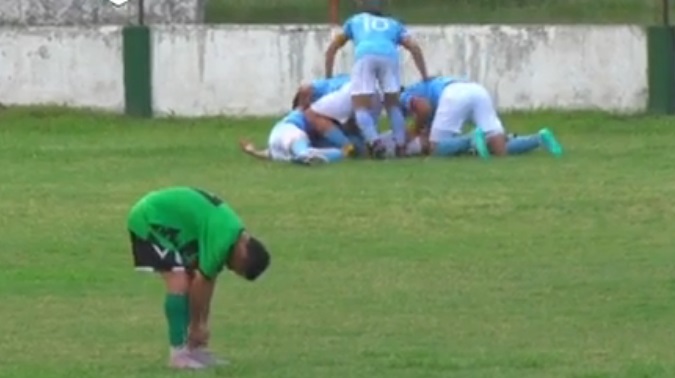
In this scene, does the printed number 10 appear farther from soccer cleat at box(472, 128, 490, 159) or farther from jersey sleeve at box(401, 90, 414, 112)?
soccer cleat at box(472, 128, 490, 159)

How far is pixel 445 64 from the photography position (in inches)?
921

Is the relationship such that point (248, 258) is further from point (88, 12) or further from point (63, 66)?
point (88, 12)

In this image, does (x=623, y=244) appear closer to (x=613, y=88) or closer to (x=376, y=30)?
(x=376, y=30)

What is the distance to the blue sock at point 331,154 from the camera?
18.6 m

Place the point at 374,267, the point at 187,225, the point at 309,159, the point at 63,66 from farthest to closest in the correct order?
the point at 63,66, the point at 309,159, the point at 374,267, the point at 187,225

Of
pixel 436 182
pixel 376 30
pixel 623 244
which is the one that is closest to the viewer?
pixel 623 244

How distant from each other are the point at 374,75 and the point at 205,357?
9.30m

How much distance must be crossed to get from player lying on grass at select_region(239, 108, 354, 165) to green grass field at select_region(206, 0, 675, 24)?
520cm

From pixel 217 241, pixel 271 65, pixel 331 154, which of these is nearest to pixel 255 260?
pixel 217 241

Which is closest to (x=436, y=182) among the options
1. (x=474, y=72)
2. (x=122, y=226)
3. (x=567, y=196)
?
(x=567, y=196)

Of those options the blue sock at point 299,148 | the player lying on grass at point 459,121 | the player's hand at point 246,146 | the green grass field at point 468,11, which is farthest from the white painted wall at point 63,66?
the blue sock at point 299,148

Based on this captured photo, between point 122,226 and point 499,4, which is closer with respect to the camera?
point 122,226

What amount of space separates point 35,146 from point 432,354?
11.4m

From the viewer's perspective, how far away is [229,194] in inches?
640
